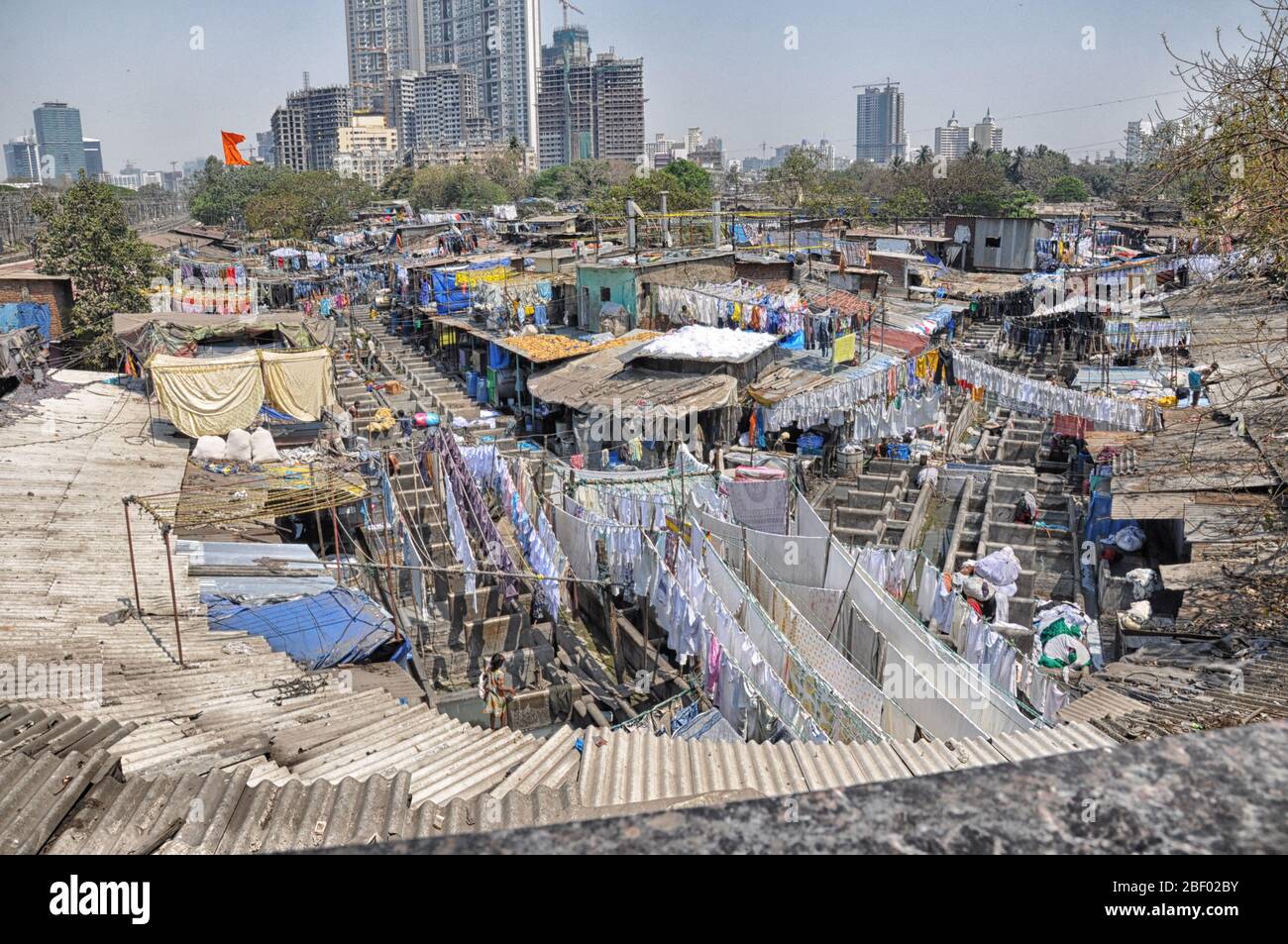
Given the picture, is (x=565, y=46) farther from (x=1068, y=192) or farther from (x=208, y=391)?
(x=208, y=391)

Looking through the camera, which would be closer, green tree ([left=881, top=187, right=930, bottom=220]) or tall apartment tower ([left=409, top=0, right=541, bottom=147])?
green tree ([left=881, top=187, right=930, bottom=220])

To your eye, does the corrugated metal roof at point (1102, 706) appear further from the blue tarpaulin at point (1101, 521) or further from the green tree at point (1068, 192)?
the green tree at point (1068, 192)

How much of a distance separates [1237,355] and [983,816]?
19678 millimetres

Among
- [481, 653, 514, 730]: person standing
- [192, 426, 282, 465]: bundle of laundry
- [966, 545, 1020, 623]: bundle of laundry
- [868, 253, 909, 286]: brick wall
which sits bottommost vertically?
[481, 653, 514, 730]: person standing

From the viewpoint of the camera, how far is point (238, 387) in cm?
1524

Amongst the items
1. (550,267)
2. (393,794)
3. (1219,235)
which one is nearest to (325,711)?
(393,794)

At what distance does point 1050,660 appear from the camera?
11383 mm

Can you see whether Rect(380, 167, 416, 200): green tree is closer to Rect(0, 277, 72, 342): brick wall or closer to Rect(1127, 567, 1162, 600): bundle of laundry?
Rect(0, 277, 72, 342): brick wall

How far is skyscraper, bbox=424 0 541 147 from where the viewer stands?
511ft

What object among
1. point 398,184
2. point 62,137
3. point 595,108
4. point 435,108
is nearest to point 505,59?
point 435,108

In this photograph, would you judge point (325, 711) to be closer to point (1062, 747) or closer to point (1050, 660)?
point (1062, 747)

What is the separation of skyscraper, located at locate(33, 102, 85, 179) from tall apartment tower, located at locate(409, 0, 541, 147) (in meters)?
64.5

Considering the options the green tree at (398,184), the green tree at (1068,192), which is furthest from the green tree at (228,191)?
the green tree at (1068,192)

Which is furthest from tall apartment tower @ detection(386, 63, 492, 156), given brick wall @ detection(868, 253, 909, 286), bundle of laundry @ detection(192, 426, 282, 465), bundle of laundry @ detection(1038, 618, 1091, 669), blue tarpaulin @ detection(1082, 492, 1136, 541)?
bundle of laundry @ detection(1038, 618, 1091, 669)
